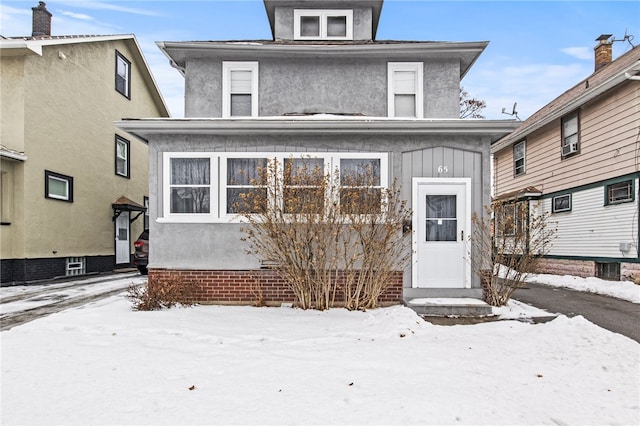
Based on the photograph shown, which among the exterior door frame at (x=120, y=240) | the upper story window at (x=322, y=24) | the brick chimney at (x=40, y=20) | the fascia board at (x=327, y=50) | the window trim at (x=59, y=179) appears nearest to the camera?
the fascia board at (x=327, y=50)

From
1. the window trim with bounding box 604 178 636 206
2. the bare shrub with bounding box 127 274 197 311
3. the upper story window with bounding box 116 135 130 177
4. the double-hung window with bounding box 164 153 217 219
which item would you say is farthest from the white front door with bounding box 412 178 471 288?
the upper story window with bounding box 116 135 130 177

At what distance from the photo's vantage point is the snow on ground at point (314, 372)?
289cm

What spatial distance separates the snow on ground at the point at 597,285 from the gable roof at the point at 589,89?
5225mm

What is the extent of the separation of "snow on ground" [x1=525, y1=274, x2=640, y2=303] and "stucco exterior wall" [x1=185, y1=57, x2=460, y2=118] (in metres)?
4.81

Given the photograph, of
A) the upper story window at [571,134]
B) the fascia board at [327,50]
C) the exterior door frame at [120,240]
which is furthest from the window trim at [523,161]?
the exterior door frame at [120,240]

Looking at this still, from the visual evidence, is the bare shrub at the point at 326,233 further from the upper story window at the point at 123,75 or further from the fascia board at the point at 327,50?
the upper story window at the point at 123,75

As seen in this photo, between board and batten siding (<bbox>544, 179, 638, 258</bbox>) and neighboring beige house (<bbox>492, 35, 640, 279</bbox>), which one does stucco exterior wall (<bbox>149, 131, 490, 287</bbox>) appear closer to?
neighboring beige house (<bbox>492, 35, 640, 279</bbox>)

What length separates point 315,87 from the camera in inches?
341

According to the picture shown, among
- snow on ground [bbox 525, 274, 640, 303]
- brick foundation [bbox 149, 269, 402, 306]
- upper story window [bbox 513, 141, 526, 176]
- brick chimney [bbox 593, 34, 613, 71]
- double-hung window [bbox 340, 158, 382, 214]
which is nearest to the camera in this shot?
double-hung window [bbox 340, 158, 382, 214]

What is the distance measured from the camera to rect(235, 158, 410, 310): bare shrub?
6.16 metres

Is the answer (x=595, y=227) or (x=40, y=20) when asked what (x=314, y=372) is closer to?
(x=595, y=227)

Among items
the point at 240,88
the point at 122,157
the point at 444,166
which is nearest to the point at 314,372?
the point at 444,166

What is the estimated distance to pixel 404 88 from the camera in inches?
338

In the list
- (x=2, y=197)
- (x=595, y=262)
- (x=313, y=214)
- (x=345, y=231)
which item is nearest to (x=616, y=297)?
(x=595, y=262)
